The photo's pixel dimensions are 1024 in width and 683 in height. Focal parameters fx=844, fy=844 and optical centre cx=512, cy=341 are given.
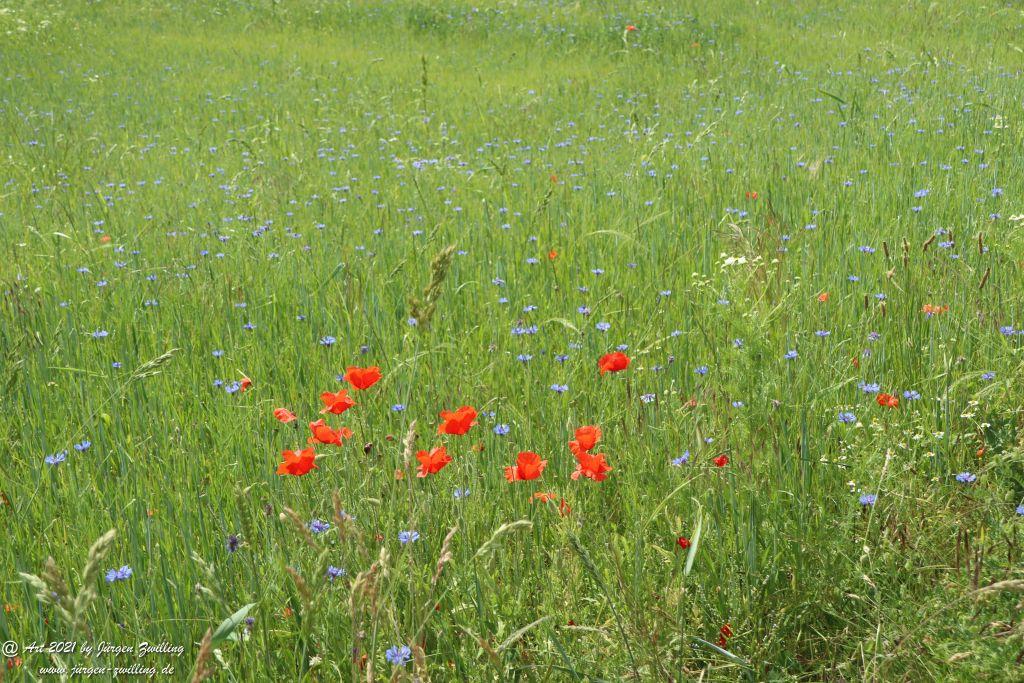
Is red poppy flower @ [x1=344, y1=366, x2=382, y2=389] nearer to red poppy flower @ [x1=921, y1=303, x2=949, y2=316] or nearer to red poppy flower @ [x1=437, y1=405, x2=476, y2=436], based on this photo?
red poppy flower @ [x1=437, y1=405, x2=476, y2=436]

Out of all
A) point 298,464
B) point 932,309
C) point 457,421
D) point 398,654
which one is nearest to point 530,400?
point 457,421

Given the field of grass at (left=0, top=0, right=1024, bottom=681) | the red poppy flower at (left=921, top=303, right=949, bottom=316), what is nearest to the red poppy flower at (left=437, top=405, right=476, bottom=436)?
the field of grass at (left=0, top=0, right=1024, bottom=681)

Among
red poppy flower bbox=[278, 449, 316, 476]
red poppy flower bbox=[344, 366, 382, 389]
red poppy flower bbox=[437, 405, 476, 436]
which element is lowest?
red poppy flower bbox=[278, 449, 316, 476]

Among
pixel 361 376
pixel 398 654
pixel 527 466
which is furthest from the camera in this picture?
pixel 361 376

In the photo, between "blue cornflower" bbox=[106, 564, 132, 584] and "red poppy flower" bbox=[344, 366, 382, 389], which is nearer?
"blue cornflower" bbox=[106, 564, 132, 584]

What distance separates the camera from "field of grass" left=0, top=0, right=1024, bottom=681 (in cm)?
166

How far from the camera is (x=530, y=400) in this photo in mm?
2566

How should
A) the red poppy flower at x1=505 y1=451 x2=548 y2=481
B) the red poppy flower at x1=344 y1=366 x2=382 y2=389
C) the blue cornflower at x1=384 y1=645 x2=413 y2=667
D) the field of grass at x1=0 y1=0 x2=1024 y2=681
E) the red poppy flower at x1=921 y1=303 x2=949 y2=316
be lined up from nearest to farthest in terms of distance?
the blue cornflower at x1=384 y1=645 x2=413 y2=667 → the field of grass at x1=0 y1=0 x2=1024 y2=681 → the red poppy flower at x1=505 y1=451 x2=548 y2=481 → the red poppy flower at x1=344 y1=366 x2=382 y2=389 → the red poppy flower at x1=921 y1=303 x2=949 y2=316

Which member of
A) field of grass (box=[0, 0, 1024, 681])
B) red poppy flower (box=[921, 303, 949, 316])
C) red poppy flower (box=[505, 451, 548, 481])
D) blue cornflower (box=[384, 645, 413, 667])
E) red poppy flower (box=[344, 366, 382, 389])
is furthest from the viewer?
red poppy flower (box=[921, 303, 949, 316])

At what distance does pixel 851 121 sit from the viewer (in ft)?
19.5

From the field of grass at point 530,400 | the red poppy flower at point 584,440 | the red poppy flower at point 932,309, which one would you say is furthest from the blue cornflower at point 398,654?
the red poppy flower at point 932,309

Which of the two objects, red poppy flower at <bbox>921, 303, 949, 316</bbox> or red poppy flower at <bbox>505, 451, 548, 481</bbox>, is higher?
red poppy flower at <bbox>921, 303, 949, 316</bbox>

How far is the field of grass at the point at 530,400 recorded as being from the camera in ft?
5.44

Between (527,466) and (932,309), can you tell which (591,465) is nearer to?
(527,466)
